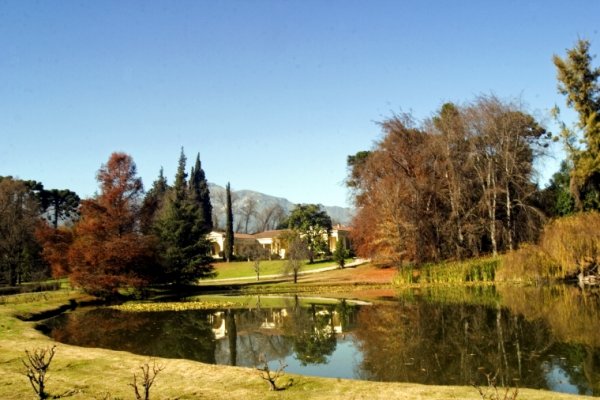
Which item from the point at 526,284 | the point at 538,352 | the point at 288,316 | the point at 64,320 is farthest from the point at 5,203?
the point at 538,352

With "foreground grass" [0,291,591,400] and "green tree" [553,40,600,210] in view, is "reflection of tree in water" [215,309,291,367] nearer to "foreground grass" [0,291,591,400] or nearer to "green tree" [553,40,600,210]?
"foreground grass" [0,291,591,400]

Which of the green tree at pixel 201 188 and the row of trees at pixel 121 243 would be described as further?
the green tree at pixel 201 188

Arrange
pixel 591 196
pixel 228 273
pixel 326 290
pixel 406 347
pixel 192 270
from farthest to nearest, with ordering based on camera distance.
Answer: pixel 228 273, pixel 591 196, pixel 192 270, pixel 326 290, pixel 406 347

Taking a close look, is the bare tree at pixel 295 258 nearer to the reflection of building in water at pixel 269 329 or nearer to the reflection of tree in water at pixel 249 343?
the reflection of building in water at pixel 269 329

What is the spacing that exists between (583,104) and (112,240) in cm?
3883

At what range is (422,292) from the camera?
104ft

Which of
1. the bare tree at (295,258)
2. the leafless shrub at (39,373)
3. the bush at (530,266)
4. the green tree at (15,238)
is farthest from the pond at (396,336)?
the green tree at (15,238)

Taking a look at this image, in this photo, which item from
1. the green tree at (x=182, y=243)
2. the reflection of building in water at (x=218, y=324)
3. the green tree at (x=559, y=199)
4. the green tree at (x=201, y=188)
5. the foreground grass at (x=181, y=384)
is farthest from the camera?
the green tree at (x=201, y=188)

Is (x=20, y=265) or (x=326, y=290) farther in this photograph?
(x=20, y=265)

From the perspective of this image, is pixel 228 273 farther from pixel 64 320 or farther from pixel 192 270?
pixel 64 320

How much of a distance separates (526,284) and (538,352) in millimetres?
20830

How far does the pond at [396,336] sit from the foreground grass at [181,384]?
1600 millimetres

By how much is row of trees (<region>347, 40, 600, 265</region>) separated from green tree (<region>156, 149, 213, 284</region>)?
14.8 meters

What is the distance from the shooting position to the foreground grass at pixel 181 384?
347 inches
